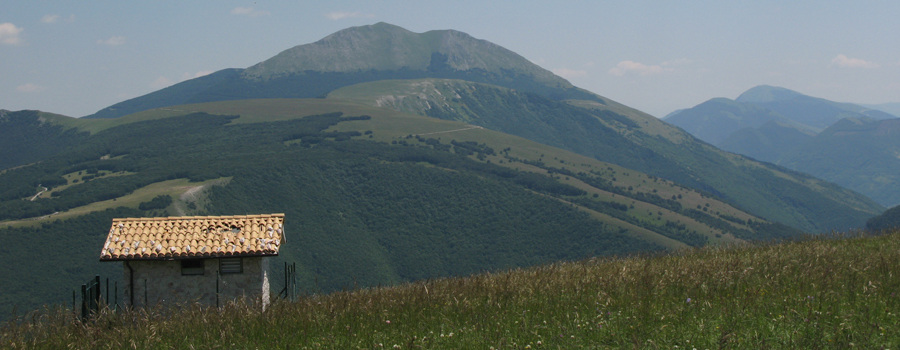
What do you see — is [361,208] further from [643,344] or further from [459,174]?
[643,344]

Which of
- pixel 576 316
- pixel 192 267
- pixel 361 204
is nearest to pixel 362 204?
pixel 361 204

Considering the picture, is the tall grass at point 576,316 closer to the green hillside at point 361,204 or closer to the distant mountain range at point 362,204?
the green hillside at point 361,204

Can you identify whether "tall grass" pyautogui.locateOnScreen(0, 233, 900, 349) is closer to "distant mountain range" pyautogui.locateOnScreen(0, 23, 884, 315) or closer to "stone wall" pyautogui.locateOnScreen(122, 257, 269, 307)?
"stone wall" pyautogui.locateOnScreen(122, 257, 269, 307)

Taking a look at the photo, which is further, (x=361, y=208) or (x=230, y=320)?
(x=361, y=208)

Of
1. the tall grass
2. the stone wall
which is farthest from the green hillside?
the tall grass

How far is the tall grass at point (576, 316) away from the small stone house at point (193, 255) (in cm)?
424

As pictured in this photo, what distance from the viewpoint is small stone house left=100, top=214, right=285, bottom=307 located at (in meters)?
15.5

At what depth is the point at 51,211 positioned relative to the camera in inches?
4727

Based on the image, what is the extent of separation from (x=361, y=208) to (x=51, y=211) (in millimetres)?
57888

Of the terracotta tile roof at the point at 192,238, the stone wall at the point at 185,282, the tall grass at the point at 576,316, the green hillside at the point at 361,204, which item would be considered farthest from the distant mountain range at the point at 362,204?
the tall grass at the point at 576,316

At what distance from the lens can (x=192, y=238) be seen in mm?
15805

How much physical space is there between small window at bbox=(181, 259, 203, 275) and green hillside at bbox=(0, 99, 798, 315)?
236ft

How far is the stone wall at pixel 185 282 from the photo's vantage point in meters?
15.8

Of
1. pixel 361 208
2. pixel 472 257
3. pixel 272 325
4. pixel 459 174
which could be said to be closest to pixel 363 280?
pixel 472 257
